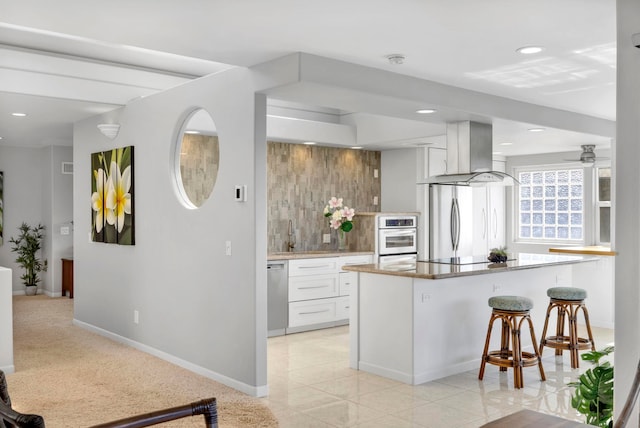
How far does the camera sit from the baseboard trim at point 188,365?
14.0 feet

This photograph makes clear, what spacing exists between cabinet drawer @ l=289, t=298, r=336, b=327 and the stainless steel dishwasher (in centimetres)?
10

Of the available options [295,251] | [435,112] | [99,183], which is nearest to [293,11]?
[435,112]

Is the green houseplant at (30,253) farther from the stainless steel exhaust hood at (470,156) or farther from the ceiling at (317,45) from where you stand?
the stainless steel exhaust hood at (470,156)

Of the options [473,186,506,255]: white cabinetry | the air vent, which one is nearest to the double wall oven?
[473,186,506,255]: white cabinetry

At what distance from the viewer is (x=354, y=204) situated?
7.97 metres

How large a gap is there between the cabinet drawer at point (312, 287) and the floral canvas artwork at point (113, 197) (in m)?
1.82

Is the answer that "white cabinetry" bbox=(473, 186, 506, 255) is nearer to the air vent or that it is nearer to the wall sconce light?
the wall sconce light

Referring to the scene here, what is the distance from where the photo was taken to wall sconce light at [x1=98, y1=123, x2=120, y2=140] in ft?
19.3

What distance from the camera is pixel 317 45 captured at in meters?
3.64

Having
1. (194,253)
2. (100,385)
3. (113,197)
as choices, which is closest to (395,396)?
(194,253)

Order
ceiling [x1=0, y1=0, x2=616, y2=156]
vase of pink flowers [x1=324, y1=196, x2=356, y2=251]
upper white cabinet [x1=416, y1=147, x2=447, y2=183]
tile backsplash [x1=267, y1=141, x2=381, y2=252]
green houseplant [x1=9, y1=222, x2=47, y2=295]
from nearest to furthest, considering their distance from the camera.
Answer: ceiling [x1=0, y1=0, x2=616, y2=156], tile backsplash [x1=267, y1=141, x2=381, y2=252], vase of pink flowers [x1=324, y1=196, x2=356, y2=251], upper white cabinet [x1=416, y1=147, x2=447, y2=183], green houseplant [x1=9, y1=222, x2=47, y2=295]

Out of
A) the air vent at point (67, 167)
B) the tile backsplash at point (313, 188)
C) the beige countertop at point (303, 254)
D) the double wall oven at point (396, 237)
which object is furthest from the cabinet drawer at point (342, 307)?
the air vent at point (67, 167)

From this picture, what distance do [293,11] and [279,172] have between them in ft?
14.0

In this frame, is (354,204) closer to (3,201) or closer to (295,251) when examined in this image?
(295,251)
